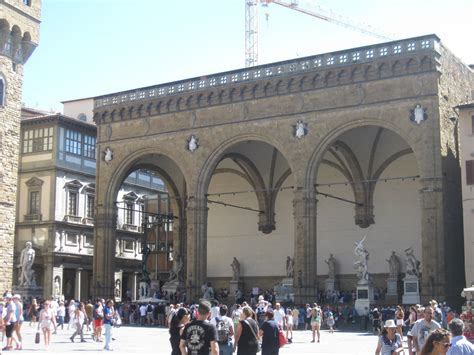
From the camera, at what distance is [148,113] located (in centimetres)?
3994

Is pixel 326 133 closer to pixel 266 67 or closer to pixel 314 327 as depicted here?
pixel 266 67

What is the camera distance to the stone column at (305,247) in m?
33.4

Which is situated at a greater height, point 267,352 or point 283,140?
point 283,140

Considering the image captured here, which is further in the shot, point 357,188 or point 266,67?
point 357,188

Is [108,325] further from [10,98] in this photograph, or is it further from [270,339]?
[10,98]

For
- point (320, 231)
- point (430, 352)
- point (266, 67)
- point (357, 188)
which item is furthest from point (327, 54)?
point (430, 352)

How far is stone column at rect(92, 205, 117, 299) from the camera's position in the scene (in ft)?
129

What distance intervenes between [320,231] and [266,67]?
10154 millimetres

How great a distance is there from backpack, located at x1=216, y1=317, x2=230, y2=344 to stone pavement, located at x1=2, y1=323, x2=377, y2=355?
329 inches


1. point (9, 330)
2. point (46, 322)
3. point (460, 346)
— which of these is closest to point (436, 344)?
point (460, 346)

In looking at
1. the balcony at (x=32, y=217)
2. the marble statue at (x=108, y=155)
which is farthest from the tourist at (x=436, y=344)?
the balcony at (x=32, y=217)

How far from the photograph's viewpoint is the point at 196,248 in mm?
36688

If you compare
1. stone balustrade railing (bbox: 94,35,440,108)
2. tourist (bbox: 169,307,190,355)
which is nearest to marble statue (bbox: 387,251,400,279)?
stone balustrade railing (bbox: 94,35,440,108)

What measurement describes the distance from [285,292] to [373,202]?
22.5 ft
